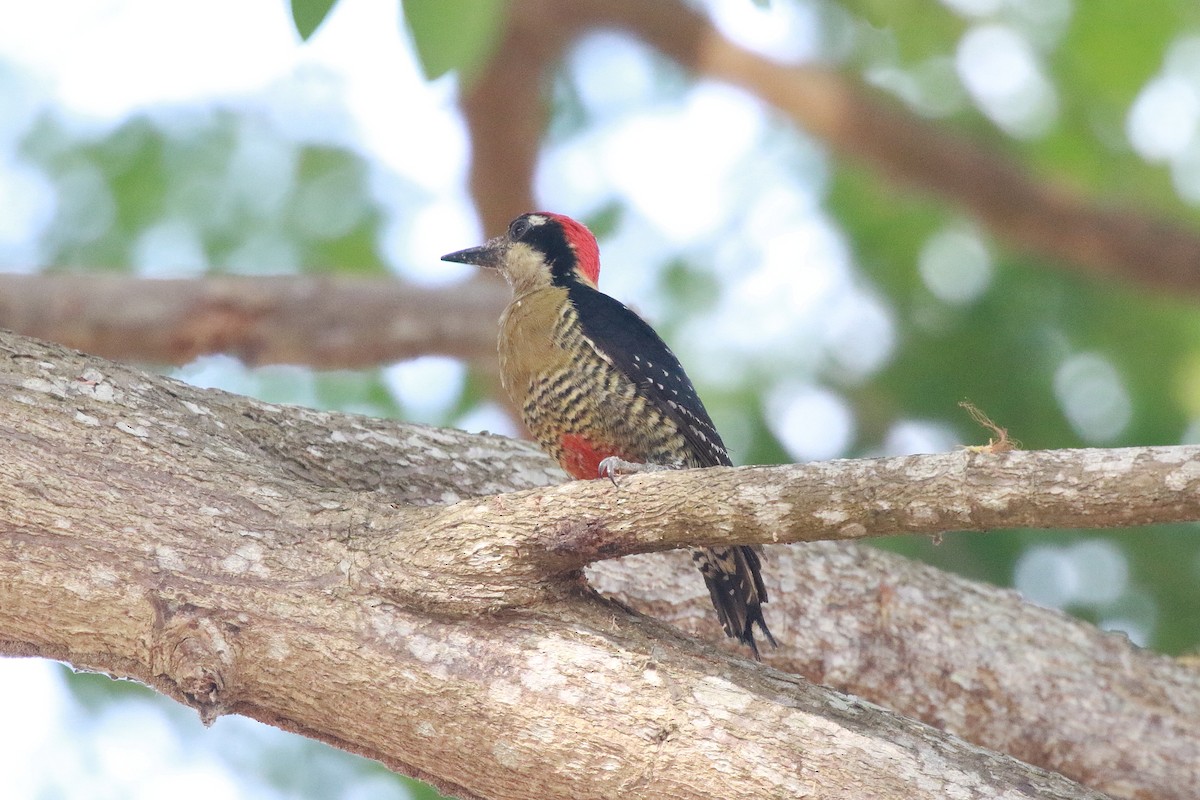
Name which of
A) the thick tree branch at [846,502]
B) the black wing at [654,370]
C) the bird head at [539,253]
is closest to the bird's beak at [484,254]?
the bird head at [539,253]

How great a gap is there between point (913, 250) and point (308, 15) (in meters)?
5.80

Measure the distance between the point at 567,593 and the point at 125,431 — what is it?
1315 millimetres

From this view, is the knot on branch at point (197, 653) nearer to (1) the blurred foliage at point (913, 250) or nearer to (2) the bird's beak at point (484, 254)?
(2) the bird's beak at point (484, 254)

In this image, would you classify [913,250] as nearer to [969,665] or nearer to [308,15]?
[969,665]

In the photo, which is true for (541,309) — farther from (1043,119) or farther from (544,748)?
(1043,119)

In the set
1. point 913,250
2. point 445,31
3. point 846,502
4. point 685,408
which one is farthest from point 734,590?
point 913,250

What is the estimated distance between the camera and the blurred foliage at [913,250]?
6.95 m

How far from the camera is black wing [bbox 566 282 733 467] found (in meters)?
4.50

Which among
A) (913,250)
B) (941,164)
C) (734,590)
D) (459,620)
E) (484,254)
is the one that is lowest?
(459,620)

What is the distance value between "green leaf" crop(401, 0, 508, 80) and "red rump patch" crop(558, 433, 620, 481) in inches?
70.7

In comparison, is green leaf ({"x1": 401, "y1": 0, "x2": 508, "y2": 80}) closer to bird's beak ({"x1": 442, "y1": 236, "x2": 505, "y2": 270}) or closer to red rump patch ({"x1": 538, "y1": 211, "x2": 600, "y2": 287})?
red rump patch ({"x1": 538, "y1": 211, "x2": 600, "y2": 287})

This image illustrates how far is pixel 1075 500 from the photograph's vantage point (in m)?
2.76

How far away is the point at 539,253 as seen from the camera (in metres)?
5.40

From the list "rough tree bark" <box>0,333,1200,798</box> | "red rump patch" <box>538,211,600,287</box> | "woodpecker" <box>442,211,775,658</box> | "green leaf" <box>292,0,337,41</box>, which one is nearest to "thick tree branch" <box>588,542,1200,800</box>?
"woodpecker" <box>442,211,775,658</box>
